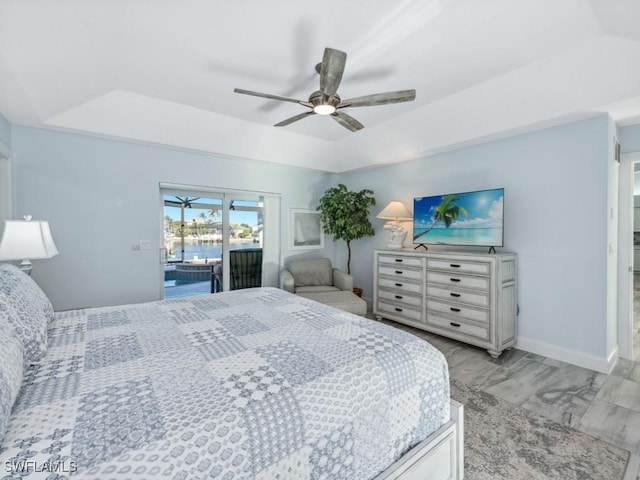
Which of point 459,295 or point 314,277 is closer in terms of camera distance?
point 459,295

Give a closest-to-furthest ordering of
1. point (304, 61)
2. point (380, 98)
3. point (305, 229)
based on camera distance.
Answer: point (380, 98)
point (304, 61)
point (305, 229)

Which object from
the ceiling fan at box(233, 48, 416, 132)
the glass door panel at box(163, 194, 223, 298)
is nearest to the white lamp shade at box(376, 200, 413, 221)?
the ceiling fan at box(233, 48, 416, 132)

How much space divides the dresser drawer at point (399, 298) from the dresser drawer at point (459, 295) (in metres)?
0.20

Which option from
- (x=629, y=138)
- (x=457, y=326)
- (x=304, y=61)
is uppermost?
(x=304, y=61)

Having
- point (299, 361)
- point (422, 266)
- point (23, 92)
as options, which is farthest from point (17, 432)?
point (422, 266)

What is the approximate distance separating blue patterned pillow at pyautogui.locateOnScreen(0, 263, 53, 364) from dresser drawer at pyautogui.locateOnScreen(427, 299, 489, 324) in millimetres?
3464

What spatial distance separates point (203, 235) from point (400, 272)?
289 cm

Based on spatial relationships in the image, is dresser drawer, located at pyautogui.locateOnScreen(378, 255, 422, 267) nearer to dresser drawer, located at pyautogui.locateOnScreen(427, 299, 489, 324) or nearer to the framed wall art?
dresser drawer, located at pyautogui.locateOnScreen(427, 299, 489, 324)

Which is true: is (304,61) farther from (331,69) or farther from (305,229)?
→ (305,229)

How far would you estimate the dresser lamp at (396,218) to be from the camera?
4195mm

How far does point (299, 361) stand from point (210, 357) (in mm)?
410

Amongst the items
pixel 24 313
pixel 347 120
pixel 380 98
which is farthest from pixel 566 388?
pixel 24 313

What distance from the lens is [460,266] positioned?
329 centimetres

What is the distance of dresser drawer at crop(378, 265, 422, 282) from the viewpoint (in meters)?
3.73
